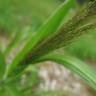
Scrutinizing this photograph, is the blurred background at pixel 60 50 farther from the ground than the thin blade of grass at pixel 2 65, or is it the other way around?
the blurred background at pixel 60 50

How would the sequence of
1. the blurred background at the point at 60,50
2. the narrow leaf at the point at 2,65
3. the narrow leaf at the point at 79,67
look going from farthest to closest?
the blurred background at the point at 60,50, the narrow leaf at the point at 2,65, the narrow leaf at the point at 79,67

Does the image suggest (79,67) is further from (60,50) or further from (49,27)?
(60,50)

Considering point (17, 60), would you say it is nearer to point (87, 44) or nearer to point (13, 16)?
point (13, 16)

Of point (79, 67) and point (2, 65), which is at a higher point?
point (2, 65)

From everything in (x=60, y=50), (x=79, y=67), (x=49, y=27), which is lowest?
(x=79, y=67)

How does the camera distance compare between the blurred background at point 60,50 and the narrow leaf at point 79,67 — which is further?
the blurred background at point 60,50

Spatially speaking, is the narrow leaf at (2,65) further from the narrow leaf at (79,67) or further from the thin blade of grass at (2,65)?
the narrow leaf at (79,67)

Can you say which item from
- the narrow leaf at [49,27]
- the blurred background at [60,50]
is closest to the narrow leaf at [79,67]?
the narrow leaf at [49,27]

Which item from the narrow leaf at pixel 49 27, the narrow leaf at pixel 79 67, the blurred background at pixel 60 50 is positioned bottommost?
the narrow leaf at pixel 79 67

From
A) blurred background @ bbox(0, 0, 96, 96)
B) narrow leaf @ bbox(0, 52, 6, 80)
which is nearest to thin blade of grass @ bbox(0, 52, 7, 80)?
narrow leaf @ bbox(0, 52, 6, 80)

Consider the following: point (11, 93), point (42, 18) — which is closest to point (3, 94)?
point (11, 93)

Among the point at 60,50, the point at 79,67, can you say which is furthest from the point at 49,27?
the point at 60,50
